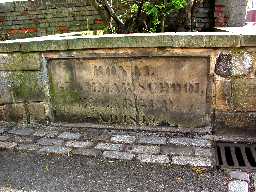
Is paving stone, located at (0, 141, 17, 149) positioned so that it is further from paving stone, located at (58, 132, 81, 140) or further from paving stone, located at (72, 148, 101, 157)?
paving stone, located at (72, 148, 101, 157)

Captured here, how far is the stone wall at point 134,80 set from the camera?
11.8ft

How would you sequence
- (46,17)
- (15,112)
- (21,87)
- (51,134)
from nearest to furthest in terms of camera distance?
(51,134) → (21,87) → (15,112) → (46,17)

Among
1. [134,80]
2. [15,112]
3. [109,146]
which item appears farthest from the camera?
[15,112]

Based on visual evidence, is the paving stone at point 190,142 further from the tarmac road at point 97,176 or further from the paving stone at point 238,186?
the paving stone at point 238,186

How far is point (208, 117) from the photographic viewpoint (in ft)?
12.5

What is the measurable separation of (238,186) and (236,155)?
627mm

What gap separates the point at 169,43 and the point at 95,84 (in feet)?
3.45

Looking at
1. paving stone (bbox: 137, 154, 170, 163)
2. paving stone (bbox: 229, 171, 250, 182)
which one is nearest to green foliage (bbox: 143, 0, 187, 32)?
paving stone (bbox: 137, 154, 170, 163)

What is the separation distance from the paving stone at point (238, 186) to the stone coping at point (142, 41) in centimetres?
145

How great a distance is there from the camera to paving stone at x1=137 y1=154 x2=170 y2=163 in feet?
10.8

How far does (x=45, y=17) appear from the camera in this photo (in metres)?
6.87

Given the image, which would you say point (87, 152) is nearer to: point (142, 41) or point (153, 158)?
point (153, 158)

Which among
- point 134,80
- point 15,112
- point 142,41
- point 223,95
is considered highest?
point 142,41

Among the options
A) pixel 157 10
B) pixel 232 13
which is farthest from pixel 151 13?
pixel 232 13
